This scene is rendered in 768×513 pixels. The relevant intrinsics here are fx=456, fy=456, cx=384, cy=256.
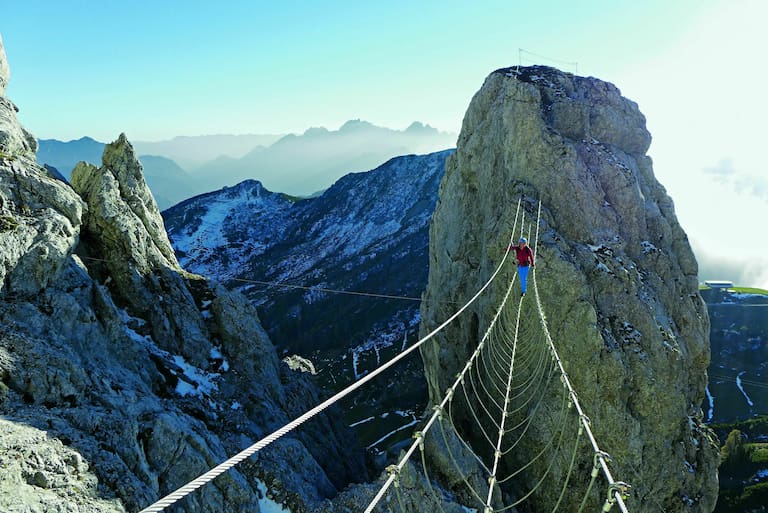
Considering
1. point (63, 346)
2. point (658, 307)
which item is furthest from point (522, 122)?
point (63, 346)

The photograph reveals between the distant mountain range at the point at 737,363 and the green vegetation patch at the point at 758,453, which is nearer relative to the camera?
the green vegetation patch at the point at 758,453

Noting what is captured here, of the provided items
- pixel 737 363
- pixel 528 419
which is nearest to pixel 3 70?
pixel 528 419

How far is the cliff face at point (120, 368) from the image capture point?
13.1 m

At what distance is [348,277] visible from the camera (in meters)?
185

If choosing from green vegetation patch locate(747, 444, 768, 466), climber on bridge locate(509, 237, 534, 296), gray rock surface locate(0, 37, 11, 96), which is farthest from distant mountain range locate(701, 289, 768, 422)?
gray rock surface locate(0, 37, 11, 96)

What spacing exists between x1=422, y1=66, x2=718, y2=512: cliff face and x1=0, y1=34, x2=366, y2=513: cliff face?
1176cm

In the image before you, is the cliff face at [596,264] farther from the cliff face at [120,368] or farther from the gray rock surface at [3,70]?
the gray rock surface at [3,70]

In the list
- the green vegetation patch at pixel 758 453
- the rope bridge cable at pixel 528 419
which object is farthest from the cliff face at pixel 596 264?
the green vegetation patch at pixel 758 453

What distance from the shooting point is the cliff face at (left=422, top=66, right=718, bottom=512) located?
23578 millimetres

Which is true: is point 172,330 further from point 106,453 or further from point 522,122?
point 522,122

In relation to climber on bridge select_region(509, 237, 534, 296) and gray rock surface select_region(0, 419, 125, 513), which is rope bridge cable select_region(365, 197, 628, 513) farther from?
gray rock surface select_region(0, 419, 125, 513)

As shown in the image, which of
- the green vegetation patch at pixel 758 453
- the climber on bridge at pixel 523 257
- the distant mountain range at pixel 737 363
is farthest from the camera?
the distant mountain range at pixel 737 363

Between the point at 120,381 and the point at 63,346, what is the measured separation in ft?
8.46

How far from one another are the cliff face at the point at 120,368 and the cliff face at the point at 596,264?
463 inches
